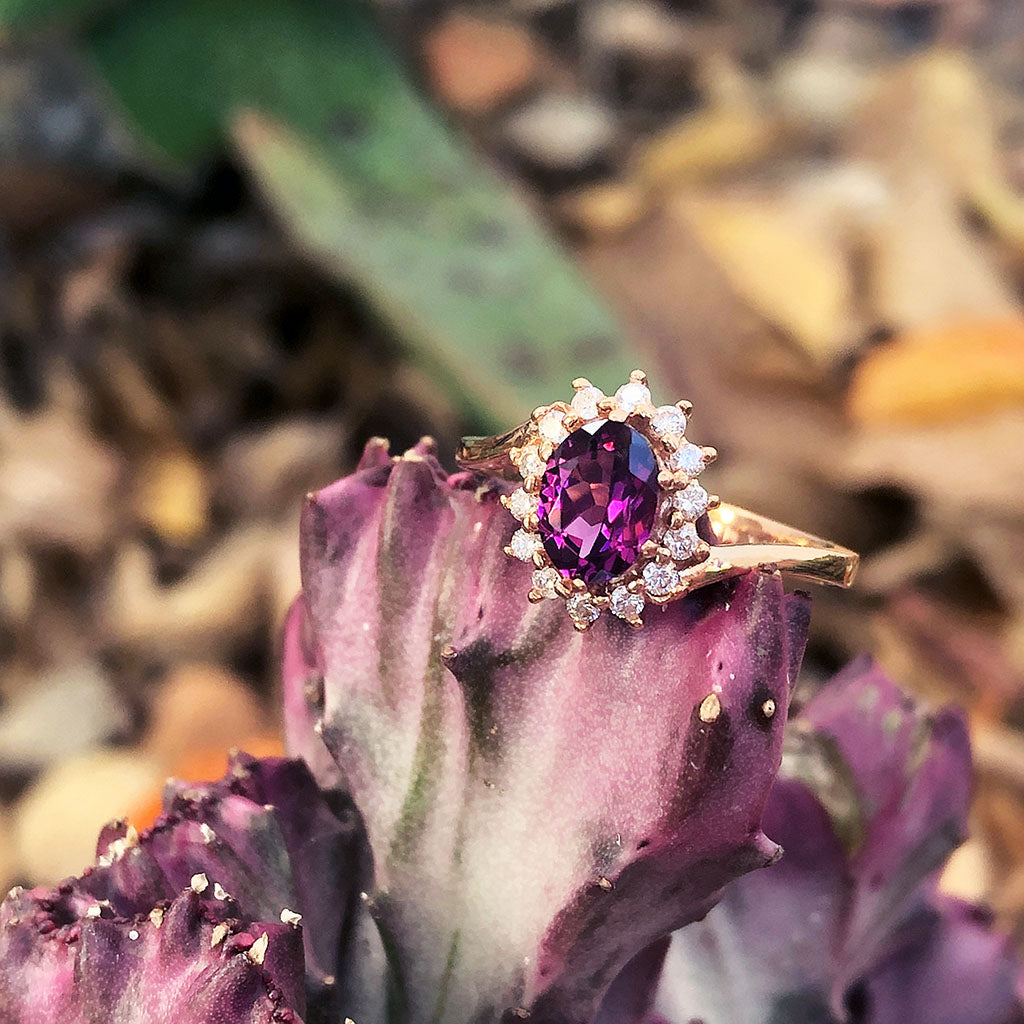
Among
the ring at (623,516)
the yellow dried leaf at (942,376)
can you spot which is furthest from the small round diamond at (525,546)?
the yellow dried leaf at (942,376)

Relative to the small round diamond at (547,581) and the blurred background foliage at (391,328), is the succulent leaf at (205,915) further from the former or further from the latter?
the blurred background foliage at (391,328)

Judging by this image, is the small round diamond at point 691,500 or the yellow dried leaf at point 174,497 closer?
the small round diamond at point 691,500

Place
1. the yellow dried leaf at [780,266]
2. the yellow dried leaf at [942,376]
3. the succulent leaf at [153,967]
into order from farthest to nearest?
the yellow dried leaf at [780,266] → the yellow dried leaf at [942,376] → the succulent leaf at [153,967]

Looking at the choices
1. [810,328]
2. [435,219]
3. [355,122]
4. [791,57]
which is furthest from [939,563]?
[791,57]

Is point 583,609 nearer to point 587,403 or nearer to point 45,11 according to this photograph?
point 587,403

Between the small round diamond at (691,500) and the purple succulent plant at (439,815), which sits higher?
the small round diamond at (691,500)

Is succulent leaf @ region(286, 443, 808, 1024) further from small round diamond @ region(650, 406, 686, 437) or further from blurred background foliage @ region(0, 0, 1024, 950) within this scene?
blurred background foliage @ region(0, 0, 1024, 950)

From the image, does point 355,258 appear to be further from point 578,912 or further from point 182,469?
point 578,912
